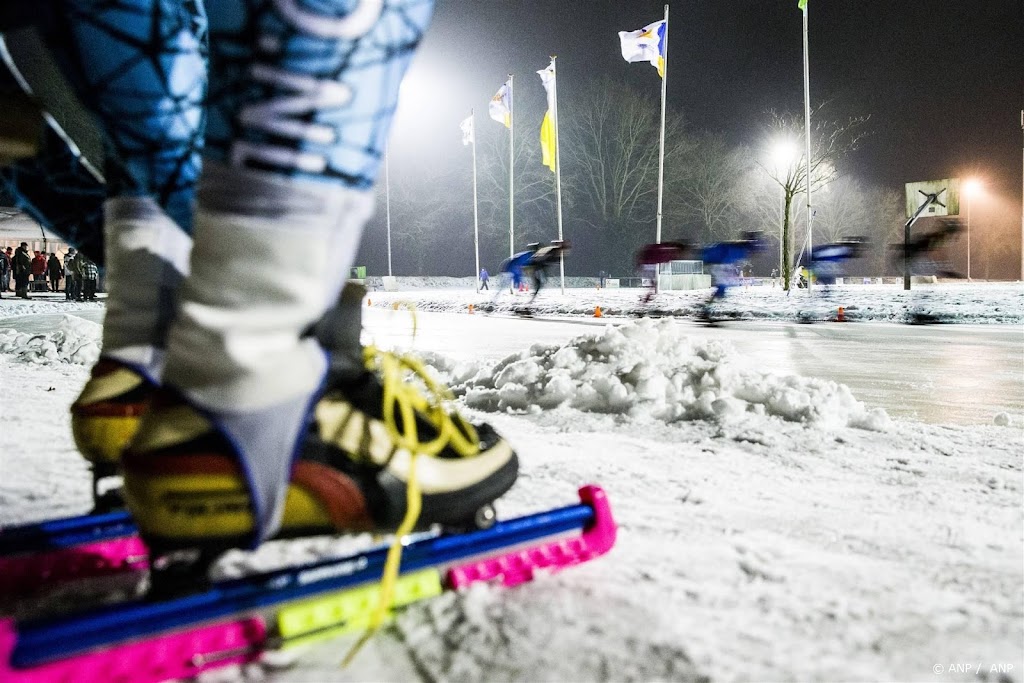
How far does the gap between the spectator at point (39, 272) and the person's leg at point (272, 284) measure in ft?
87.0

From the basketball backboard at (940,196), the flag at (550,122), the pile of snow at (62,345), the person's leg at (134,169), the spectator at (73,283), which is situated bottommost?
the pile of snow at (62,345)

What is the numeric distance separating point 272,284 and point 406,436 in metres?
0.28

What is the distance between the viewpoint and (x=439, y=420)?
1002 mm

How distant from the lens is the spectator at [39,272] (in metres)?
22.0

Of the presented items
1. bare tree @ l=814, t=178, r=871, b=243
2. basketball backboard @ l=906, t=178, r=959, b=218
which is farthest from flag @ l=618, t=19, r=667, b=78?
bare tree @ l=814, t=178, r=871, b=243

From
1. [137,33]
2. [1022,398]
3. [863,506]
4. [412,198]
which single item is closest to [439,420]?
[137,33]

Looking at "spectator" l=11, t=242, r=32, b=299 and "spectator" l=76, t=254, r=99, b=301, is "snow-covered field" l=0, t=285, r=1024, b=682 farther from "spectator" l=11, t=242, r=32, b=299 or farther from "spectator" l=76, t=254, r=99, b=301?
"spectator" l=11, t=242, r=32, b=299

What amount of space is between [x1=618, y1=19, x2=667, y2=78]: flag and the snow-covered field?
51.4ft

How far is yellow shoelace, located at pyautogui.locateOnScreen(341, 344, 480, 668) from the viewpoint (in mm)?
814

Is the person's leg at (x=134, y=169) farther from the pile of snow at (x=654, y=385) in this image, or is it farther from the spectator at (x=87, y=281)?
the spectator at (x=87, y=281)

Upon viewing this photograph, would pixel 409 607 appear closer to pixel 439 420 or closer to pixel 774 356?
pixel 439 420

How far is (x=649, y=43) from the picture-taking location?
651 inches

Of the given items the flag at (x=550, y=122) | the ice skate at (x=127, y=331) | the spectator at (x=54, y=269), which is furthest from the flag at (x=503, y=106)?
the ice skate at (x=127, y=331)

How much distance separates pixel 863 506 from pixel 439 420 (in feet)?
3.37
